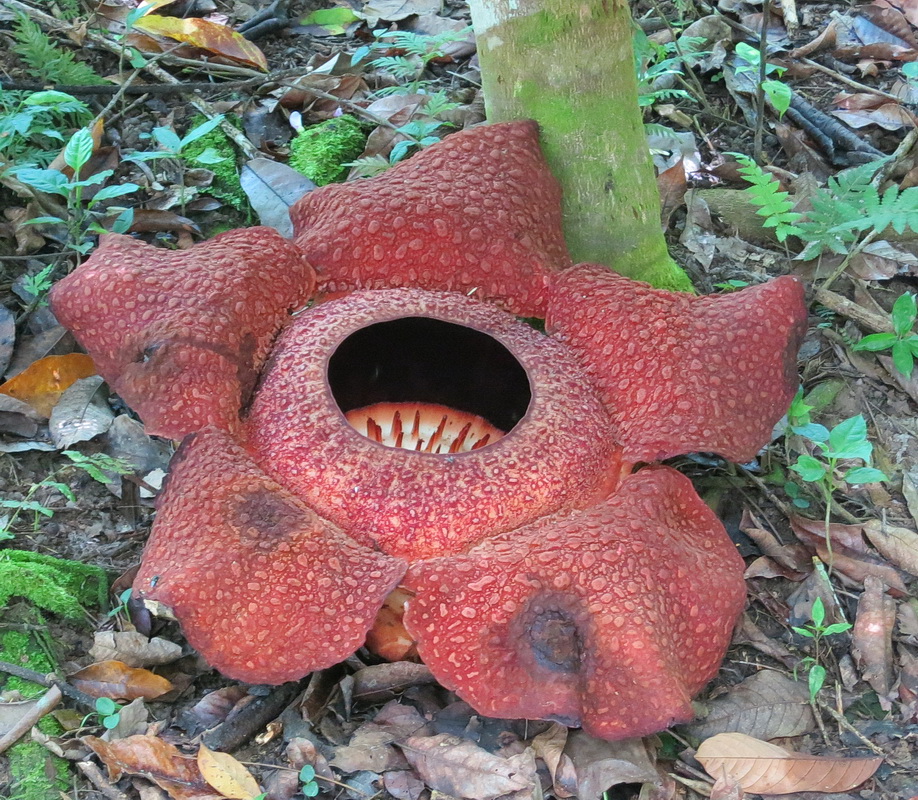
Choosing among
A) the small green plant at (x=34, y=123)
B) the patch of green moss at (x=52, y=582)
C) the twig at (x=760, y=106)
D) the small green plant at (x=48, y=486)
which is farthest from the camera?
the twig at (x=760, y=106)

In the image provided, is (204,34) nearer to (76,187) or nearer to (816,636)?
(76,187)

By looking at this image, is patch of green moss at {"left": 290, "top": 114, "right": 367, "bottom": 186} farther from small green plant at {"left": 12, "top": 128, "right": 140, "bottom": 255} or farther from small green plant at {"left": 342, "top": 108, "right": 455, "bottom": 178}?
small green plant at {"left": 12, "top": 128, "right": 140, "bottom": 255}

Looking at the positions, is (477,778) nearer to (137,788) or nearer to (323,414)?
(137,788)

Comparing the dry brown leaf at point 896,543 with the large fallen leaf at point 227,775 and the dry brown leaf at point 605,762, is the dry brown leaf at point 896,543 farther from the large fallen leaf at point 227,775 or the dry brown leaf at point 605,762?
the large fallen leaf at point 227,775

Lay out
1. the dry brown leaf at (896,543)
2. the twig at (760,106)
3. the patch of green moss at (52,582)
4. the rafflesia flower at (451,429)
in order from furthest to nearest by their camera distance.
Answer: the twig at (760,106)
the dry brown leaf at (896,543)
the patch of green moss at (52,582)
the rafflesia flower at (451,429)

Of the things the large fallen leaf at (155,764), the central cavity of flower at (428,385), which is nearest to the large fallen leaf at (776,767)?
the central cavity of flower at (428,385)

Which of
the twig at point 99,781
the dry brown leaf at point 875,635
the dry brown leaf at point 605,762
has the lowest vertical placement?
the dry brown leaf at point 875,635

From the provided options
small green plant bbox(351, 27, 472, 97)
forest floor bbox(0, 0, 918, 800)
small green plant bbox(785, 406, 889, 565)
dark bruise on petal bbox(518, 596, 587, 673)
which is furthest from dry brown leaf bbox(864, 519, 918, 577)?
small green plant bbox(351, 27, 472, 97)
